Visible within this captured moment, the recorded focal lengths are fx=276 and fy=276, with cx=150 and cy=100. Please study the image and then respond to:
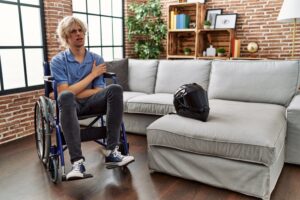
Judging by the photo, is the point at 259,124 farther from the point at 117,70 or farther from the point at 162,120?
the point at 117,70

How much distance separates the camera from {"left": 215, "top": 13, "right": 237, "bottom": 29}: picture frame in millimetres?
4594

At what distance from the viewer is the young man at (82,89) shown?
6.33 ft

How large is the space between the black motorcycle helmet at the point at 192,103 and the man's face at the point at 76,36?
2.92ft

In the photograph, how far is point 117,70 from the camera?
11.4ft

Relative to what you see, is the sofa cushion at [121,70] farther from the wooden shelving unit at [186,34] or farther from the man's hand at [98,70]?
the wooden shelving unit at [186,34]

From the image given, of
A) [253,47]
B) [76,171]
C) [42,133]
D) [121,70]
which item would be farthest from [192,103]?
[253,47]

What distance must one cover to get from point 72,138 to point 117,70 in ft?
5.63

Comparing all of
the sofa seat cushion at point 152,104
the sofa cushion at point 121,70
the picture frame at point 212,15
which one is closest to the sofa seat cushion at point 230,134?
the sofa seat cushion at point 152,104

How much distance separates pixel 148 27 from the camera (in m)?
4.93

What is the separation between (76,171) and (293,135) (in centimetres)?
172

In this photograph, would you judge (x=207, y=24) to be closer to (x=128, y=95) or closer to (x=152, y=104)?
(x=128, y=95)

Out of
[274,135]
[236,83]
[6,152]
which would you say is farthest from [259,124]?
[6,152]

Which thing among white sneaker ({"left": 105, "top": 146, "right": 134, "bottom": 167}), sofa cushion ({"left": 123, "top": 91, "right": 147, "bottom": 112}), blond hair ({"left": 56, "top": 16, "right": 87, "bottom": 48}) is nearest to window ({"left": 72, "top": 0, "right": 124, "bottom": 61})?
sofa cushion ({"left": 123, "top": 91, "right": 147, "bottom": 112})

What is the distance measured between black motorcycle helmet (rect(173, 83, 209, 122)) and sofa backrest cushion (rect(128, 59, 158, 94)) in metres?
1.21
